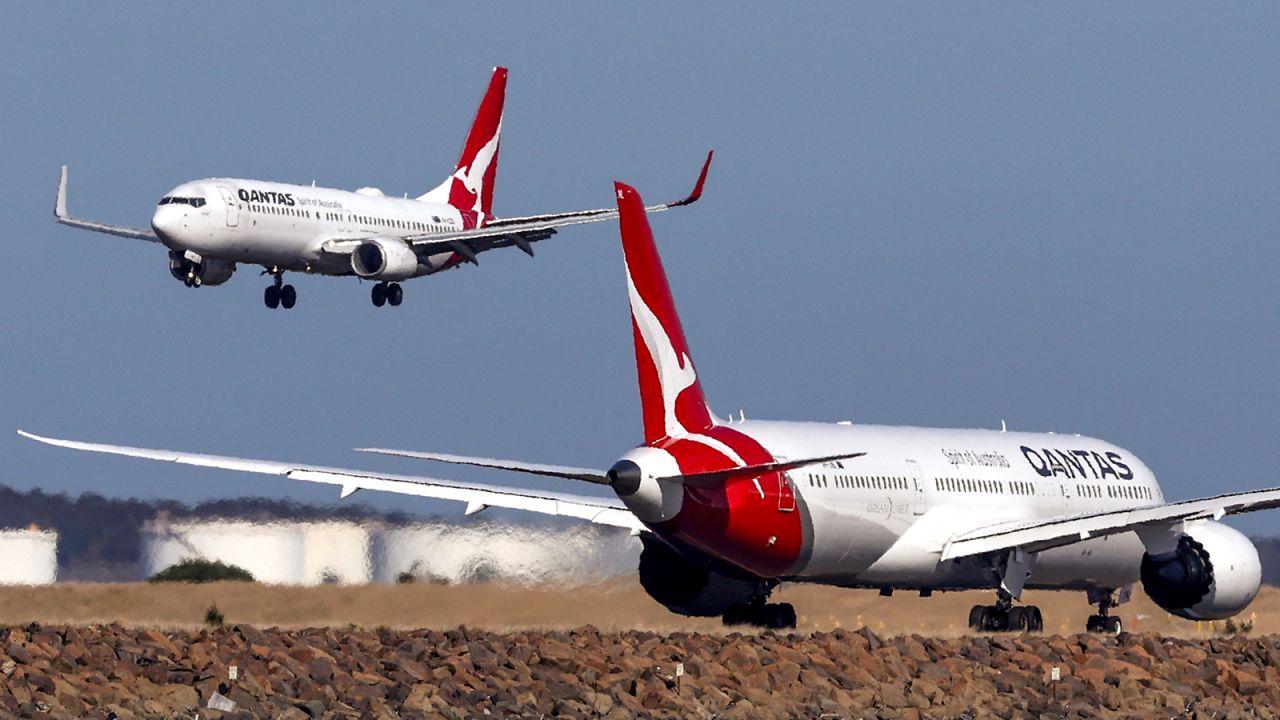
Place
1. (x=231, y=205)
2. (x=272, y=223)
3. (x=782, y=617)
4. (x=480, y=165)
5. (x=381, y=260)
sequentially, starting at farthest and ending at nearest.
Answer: (x=480, y=165), (x=381, y=260), (x=272, y=223), (x=231, y=205), (x=782, y=617)

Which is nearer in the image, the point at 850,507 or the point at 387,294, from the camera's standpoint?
the point at 850,507

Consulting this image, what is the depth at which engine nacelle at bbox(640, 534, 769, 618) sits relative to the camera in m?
32.6

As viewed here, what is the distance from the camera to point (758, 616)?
33125 millimetres

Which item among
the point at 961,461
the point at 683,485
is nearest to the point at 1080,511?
the point at 961,461

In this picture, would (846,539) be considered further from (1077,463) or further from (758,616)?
(1077,463)

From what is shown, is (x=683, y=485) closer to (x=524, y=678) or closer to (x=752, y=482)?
(x=752, y=482)

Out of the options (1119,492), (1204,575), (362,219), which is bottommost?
(1204,575)

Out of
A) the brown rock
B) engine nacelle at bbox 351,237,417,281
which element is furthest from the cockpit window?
the brown rock

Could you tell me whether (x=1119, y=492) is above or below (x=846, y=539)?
above

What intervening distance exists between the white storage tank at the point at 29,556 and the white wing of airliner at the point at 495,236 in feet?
72.9

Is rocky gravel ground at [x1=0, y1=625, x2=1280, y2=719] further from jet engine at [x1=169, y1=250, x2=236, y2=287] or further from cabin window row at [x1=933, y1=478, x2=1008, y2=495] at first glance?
jet engine at [x1=169, y1=250, x2=236, y2=287]

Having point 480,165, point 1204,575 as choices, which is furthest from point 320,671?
point 480,165

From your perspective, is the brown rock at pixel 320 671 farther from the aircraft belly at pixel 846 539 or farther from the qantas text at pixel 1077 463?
the qantas text at pixel 1077 463

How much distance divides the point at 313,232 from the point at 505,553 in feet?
80.5
